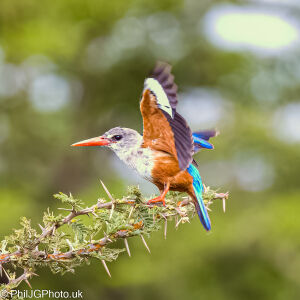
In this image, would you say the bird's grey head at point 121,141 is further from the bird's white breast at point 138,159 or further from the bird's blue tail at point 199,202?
the bird's blue tail at point 199,202

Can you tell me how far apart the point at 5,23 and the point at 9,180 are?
2.96 metres

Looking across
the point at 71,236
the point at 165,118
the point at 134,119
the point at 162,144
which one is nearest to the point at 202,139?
the point at 162,144

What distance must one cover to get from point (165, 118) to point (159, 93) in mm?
130

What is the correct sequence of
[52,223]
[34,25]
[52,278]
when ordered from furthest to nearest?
1. [52,278]
2. [34,25]
3. [52,223]

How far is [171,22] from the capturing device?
30.6ft

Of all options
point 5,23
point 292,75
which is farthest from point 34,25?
point 292,75

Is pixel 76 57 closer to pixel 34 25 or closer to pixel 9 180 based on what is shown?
pixel 34 25

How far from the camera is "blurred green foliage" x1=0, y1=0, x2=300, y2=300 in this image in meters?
8.86

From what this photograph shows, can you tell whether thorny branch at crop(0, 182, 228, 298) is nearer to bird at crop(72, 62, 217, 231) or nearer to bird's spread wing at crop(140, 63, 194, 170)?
bird at crop(72, 62, 217, 231)

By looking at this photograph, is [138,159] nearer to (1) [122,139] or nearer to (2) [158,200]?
(1) [122,139]

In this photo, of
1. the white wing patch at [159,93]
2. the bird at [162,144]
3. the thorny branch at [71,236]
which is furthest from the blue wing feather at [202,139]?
the thorny branch at [71,236]

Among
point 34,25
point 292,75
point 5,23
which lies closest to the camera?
point 34,25

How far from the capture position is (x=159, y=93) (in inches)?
82.8

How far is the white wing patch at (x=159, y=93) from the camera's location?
2.08 meters
